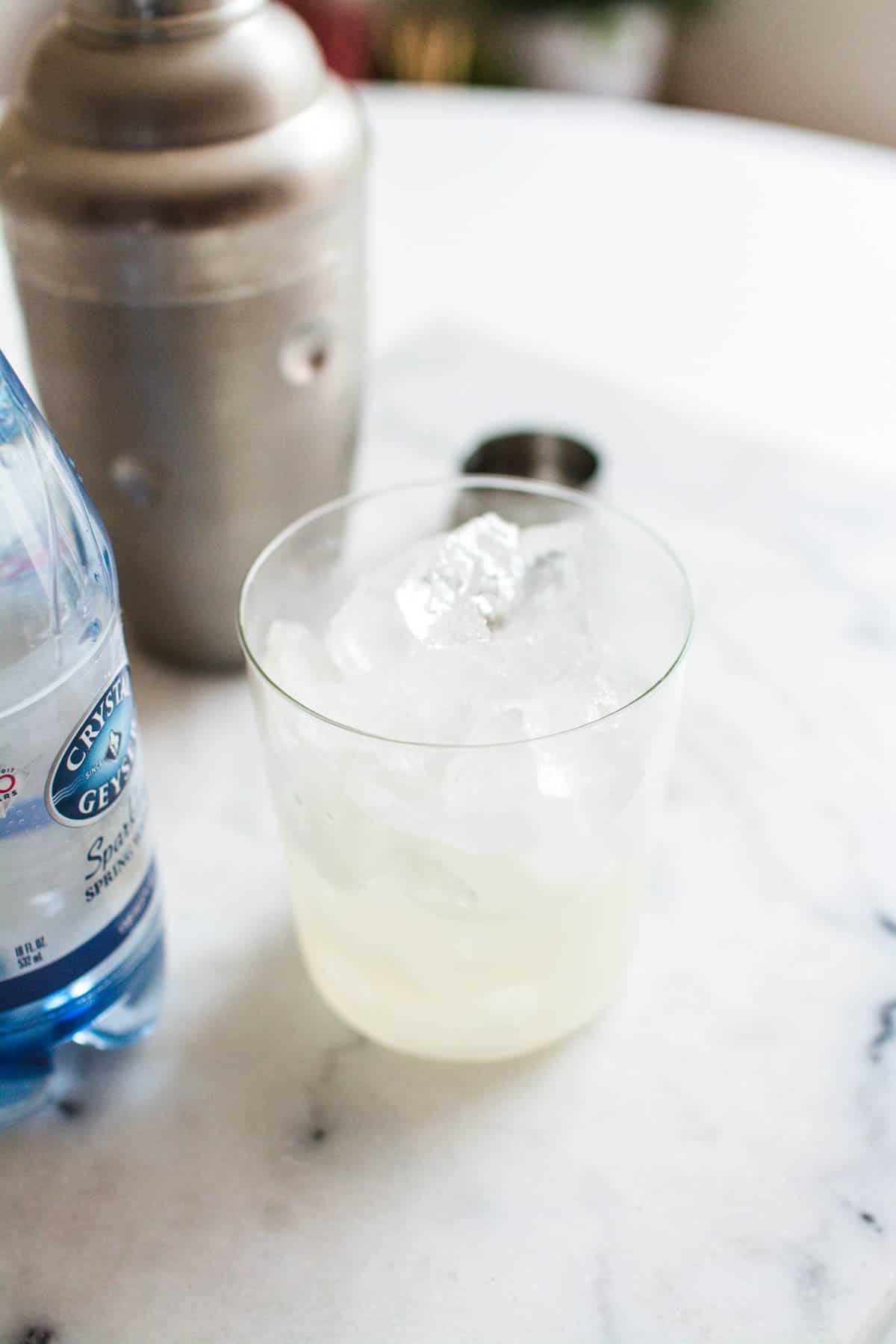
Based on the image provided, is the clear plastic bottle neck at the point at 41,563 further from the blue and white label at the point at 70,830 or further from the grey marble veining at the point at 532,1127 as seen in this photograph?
the grey marble veining at the point at 532,1127

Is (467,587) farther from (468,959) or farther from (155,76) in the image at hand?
(155,76)

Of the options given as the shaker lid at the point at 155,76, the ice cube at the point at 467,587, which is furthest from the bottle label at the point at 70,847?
the shaker lid at the point at 155,76

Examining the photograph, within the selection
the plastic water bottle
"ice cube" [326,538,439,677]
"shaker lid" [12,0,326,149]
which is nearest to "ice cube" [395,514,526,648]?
"ice cube" [326,538,439,677]

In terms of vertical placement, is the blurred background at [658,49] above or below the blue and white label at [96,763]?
below

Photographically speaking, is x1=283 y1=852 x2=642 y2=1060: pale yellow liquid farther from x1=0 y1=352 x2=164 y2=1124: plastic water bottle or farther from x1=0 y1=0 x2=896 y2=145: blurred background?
x1=0 y1=0 x2=896 y2=145: blurred background

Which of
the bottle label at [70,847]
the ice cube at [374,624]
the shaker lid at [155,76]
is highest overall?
the shaker lid at [155,76]

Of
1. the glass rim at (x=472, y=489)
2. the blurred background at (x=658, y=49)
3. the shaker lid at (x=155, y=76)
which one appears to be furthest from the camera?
the blurred background at (x=658, y=49)
